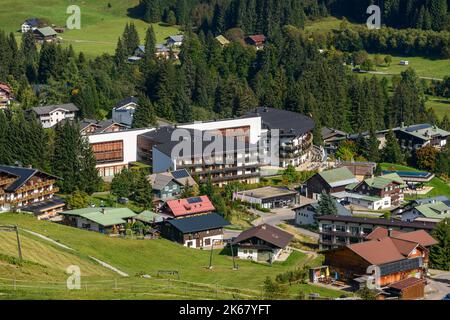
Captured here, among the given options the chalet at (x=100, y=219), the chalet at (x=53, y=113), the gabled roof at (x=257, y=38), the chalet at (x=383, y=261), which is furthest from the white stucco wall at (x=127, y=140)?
the gabled roof at (x=257, y=38)

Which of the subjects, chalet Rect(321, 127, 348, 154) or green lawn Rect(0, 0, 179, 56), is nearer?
chalet Rect(321, 127, 348, 154)

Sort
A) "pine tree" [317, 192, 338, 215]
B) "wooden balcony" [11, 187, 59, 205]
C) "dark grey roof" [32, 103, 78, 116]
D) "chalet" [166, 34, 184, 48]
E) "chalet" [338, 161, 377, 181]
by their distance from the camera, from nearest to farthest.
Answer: "wooden balcony" [11, 187, 59, 205]
"pine tree" [317, 192, 338, 215]
"chalet" [338, 161, 377, 181]
"dark grey roof" [32, 103, 78, 116]
"chalet" [166, 34, 184, 48]

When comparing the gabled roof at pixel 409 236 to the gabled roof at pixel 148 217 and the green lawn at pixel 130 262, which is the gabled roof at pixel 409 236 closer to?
the green lawn at pixel 130 262

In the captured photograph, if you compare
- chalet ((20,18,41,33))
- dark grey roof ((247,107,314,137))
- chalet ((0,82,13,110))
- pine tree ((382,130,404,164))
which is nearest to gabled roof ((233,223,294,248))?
dark grey roof ((247,107,314,137))

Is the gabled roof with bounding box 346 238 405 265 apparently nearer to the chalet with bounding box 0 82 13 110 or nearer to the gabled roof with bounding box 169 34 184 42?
the chalet with bounding box 0 82 13 110

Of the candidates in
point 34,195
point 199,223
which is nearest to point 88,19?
point 34,195
